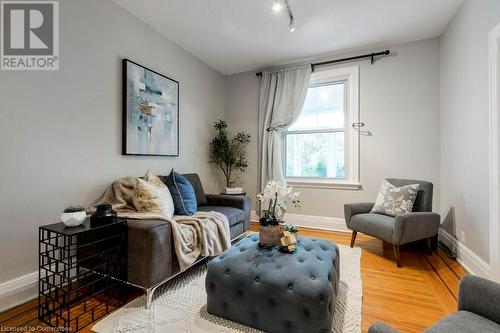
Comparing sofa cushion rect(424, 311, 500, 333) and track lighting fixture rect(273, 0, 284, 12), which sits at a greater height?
track lighting fixture rect(273, 0, 284, 12)

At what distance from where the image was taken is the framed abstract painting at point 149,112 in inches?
98.7

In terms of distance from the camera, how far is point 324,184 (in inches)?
144

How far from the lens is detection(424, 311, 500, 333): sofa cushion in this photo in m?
0.93

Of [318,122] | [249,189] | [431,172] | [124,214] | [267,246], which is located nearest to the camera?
[267,246]

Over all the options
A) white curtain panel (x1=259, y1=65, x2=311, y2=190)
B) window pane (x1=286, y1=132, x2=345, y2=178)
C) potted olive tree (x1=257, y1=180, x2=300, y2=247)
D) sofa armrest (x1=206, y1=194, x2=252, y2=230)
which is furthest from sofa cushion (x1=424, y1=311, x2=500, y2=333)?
white curtain panel (x1=259, y1=65, x2=311, y2=190)

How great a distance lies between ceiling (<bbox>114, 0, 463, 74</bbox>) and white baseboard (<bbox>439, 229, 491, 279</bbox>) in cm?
251

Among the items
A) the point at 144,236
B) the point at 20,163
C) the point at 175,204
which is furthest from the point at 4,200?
the point at 175,204

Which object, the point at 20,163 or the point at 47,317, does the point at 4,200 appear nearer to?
the point at 20,163

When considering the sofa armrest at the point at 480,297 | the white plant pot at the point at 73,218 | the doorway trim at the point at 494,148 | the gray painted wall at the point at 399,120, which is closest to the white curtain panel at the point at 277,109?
the gray painted wall at the point at 399,120

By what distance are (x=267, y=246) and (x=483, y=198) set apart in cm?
194

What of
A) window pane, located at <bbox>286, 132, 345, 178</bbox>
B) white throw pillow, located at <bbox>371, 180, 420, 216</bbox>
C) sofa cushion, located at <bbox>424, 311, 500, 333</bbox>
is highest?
window pane, located at <bbox>286, 132, 345, 178</bbox>

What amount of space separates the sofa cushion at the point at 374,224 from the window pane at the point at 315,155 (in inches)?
38.5

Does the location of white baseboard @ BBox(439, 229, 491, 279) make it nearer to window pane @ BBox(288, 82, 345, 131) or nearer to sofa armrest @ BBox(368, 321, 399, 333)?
sofa armrest @ BBox(368, 321, 399, 333)

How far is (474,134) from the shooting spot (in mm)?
2195
